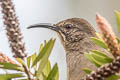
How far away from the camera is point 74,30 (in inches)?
157

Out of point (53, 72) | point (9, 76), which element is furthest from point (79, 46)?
point (9, 76)

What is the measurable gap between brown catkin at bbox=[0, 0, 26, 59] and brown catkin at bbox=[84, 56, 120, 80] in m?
0.28

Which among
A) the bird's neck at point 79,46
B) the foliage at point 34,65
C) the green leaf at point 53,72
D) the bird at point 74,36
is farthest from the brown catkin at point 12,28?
the bird's neck at point 79,46

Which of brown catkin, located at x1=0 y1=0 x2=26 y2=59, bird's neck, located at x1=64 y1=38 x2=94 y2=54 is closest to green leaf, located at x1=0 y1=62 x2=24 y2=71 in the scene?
brown catkin, located at x1=0 y1=0 x2=26 y2=59

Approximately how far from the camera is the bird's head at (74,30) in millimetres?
3846

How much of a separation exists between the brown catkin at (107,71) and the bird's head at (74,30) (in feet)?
8.04

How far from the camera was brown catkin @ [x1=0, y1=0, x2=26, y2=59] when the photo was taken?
1.37 m

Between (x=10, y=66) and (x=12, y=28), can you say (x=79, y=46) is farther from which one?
(x=12, y=28)

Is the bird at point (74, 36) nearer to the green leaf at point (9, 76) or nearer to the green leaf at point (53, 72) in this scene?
the green leaf at point (53, 72)

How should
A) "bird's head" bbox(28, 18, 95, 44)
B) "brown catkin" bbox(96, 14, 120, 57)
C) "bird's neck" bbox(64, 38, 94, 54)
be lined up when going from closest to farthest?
"brown catkin" bbox(96, 14, 120, 57) → "bird's neck" bbox(64, 38, 94, 54) → "bird's head" bbox(28, 18, 95, 44)

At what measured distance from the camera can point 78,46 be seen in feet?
12.4

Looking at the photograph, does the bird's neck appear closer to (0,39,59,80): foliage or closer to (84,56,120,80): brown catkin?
(0,39,59,80): foliage

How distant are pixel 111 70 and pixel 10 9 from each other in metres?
0.42

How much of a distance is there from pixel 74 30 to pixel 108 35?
2668mm
